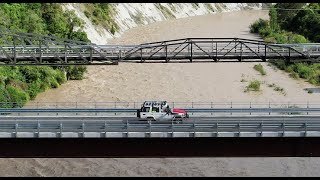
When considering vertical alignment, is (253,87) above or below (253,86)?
below

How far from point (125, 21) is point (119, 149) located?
8277 cm

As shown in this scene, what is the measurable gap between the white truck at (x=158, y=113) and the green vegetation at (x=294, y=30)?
117 ft

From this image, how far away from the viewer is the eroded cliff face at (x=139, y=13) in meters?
91.3

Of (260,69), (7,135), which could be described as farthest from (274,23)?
(7,135)

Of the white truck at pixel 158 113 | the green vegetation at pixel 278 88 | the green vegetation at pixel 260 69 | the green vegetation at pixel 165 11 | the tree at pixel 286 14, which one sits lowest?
the white truck at pixel 158 113

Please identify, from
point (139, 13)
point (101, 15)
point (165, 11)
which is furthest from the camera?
point (165, 11)

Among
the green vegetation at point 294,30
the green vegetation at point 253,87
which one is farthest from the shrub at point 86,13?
the green vegetation at point 253,87

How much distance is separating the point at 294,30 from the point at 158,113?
70.6 m

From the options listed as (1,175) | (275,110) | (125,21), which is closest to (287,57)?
(275,110)

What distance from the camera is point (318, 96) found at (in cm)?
5897

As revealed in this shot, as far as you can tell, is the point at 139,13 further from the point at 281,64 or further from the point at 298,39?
the point at 281,64

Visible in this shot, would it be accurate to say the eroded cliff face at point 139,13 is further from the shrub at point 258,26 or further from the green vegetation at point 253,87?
Result: the green vegetation at point 253,87

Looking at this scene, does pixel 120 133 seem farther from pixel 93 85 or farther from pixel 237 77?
pixel 237 77

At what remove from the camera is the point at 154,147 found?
30047mm
